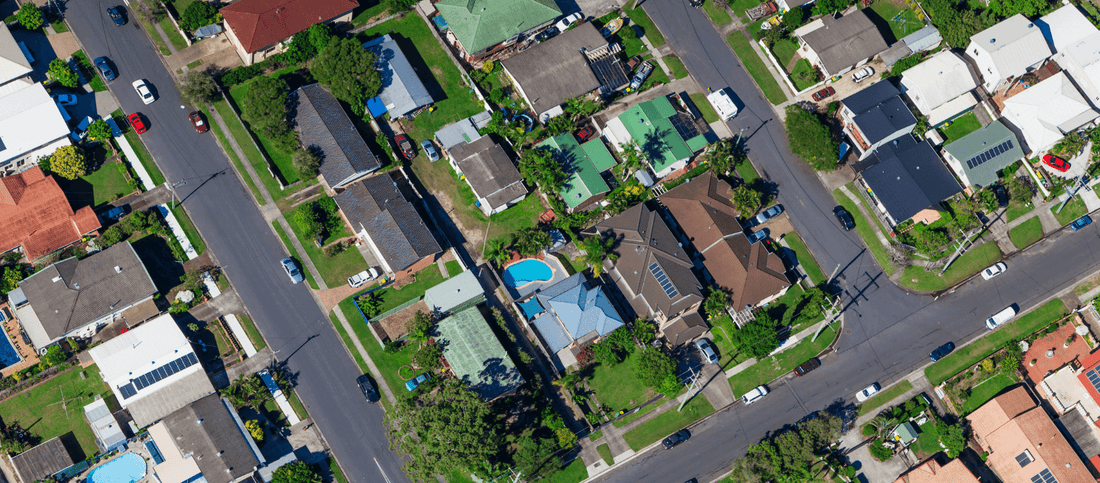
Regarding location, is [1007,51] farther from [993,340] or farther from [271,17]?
[271,17]

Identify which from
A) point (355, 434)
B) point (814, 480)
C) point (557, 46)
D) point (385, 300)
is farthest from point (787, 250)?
point (355, 434)

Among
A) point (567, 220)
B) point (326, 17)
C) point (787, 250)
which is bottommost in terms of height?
point (787, 250)

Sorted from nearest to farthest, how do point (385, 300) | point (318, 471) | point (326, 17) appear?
point (318, 471) < point (385, 300) < point (326, 17)

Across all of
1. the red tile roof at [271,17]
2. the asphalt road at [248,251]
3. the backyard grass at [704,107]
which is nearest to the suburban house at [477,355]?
the asphalt road at [248,251]

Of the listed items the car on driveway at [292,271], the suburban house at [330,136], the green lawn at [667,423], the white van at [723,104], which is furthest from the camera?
the white van at [723,104]

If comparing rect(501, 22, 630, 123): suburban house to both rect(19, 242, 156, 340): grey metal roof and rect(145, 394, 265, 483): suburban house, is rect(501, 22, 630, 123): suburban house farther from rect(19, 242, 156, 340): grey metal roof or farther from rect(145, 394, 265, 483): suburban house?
rect(145, 394, 265, 483): suburban house

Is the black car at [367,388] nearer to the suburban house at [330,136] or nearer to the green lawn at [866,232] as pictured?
the suburban house at [330,136]

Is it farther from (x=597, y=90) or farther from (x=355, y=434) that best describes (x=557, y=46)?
(x=355, y=434)
